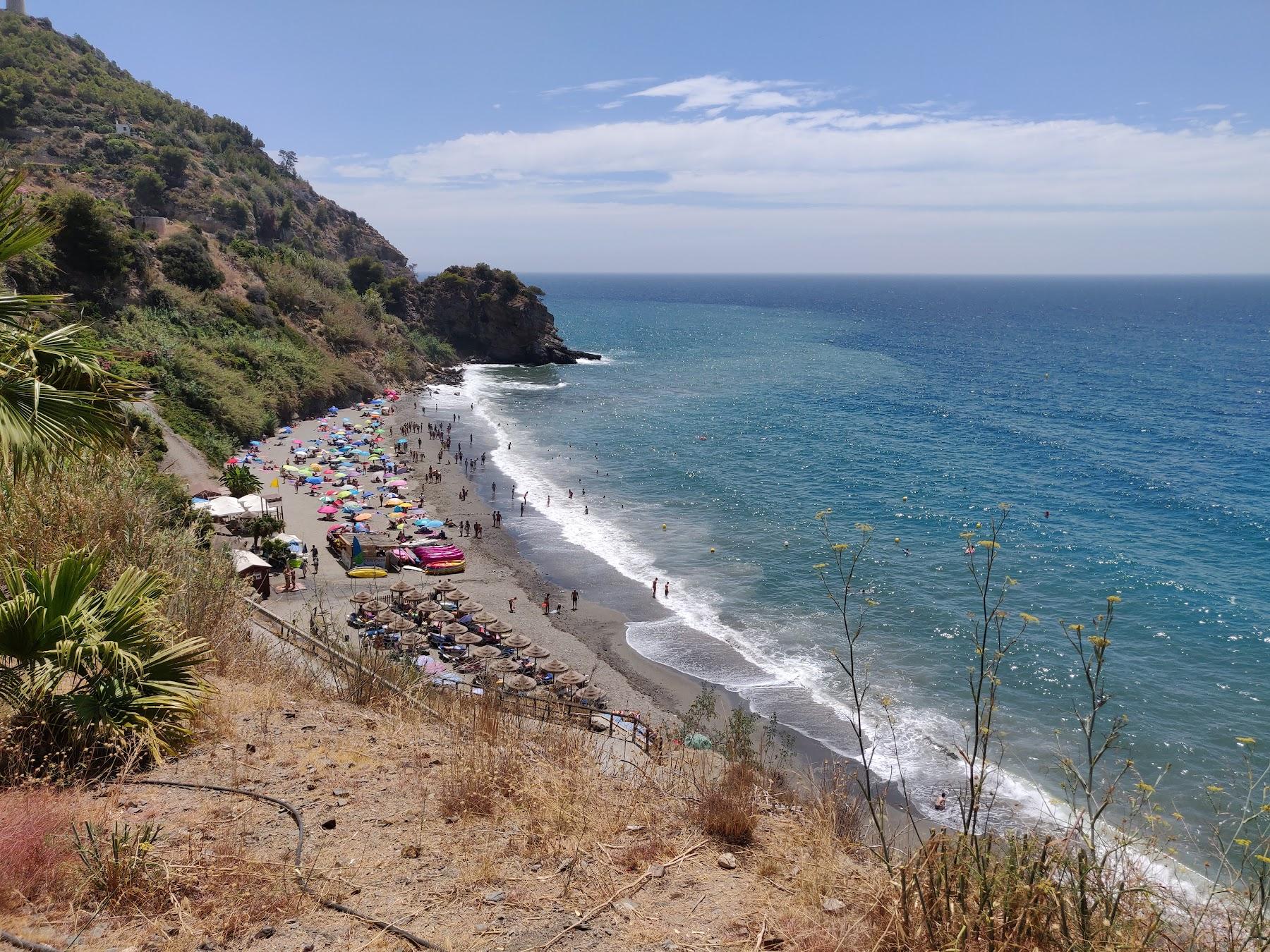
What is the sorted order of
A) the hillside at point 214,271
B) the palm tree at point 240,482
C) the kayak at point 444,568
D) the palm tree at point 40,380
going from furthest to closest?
the hillside at point 214,271, the palm tree at point 240,482, the kayak at point 444,568, the palm tree at point 40,380

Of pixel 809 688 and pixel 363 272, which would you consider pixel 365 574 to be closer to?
→ pixel 809 688

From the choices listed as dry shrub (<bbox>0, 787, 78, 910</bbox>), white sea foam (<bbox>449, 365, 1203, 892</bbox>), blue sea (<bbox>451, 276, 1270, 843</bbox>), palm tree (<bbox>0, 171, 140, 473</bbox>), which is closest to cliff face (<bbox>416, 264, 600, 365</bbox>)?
blue sea (<bbox>451, 276, 1270, 843</bbox>)

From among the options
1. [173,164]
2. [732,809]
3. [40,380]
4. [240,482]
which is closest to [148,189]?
[173,164]

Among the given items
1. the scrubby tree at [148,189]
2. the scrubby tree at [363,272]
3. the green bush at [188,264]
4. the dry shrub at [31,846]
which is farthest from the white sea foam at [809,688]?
the scrubby tree at [363,272]

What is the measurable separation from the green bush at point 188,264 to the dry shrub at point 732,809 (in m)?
54.7

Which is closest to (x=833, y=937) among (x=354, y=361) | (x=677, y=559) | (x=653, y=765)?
(x=653, y=765)

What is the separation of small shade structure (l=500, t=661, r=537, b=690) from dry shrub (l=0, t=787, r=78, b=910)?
13.0 metres

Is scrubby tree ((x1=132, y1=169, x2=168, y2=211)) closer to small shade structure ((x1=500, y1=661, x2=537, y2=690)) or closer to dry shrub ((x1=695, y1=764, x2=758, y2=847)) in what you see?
small shade structure ((x1=500, y1=661, x2=537, y2=690))

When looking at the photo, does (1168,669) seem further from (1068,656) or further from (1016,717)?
(1016,717)

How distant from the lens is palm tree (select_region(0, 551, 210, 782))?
5.84 m

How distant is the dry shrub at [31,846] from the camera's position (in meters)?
4.56

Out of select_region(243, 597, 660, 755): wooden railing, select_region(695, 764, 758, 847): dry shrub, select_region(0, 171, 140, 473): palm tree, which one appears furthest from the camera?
select_region(243, 597, 660, 755): wooden railing

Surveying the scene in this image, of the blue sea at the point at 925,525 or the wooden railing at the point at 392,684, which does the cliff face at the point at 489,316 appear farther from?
the wooden railing at the point at 392,684

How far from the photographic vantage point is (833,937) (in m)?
4.23
